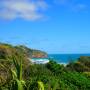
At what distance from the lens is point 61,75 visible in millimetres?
29594

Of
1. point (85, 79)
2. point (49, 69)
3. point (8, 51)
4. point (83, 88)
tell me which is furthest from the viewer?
point (8, 51)

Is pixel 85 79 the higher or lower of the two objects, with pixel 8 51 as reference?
lower

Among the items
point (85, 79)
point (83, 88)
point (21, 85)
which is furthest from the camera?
point (85, 79)

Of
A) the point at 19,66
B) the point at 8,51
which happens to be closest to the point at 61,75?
the point at 8,51

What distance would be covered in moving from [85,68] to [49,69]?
9.68m

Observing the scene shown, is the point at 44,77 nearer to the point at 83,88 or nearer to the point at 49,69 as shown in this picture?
the point at 83,88

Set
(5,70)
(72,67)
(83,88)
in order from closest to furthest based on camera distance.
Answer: (5,70)
(83,88)
(72,67)

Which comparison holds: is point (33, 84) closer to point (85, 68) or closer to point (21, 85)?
point (21, 85)

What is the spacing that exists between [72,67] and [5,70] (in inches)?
648

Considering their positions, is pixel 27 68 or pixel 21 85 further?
pixel 27 68

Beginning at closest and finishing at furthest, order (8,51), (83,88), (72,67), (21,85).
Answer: (21,85)
(83,88)
(8,51)
(72,67)

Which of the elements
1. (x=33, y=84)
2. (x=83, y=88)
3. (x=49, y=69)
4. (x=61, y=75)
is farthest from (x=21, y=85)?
(x=49, y=69)

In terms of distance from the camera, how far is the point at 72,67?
41312mm

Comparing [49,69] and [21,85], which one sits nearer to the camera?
[21,85]
